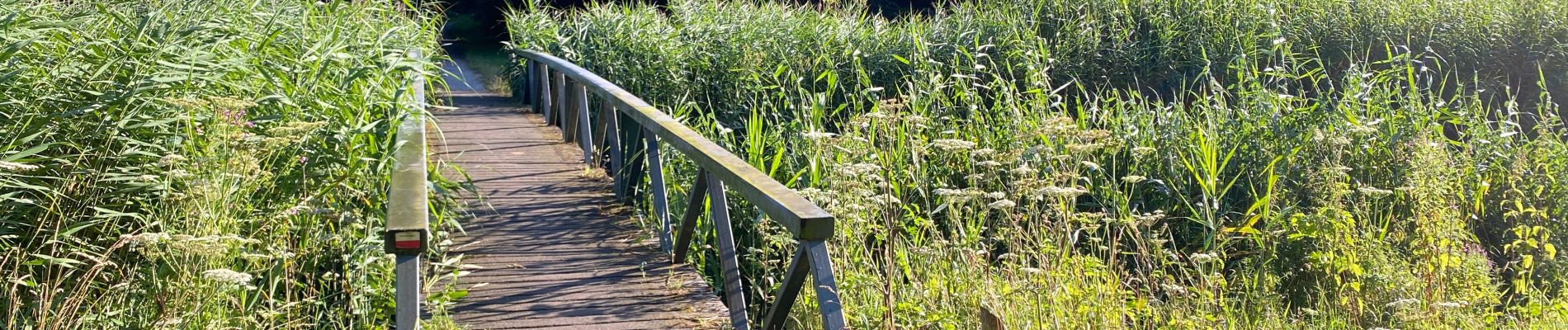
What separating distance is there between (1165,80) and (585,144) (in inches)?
190

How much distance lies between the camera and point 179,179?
3.55 metres

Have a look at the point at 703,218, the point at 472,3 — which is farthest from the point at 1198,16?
the point at 472,3

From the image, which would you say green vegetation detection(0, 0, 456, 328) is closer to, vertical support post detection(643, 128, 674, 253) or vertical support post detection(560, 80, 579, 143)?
vertical support post detection(643, 128, 674, 253)

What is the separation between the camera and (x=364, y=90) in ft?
15.8

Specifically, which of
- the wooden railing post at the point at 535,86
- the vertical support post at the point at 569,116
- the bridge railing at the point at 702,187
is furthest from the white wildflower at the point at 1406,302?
the wooden railing post at the point at 535,86

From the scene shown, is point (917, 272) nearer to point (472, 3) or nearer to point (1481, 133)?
point (1481, 133)

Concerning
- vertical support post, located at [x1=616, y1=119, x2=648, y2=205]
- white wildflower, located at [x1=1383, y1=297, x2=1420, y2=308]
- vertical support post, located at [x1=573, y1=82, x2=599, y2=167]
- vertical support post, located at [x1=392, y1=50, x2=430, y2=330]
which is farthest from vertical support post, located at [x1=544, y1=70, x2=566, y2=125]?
white wildflower, located at [x1=1383, y1=297, x2=1420, y2=308]

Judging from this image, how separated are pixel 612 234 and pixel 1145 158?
9.67ft

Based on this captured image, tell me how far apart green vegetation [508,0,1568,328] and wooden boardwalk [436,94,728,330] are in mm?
378

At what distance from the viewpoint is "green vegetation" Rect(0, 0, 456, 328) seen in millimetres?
3322

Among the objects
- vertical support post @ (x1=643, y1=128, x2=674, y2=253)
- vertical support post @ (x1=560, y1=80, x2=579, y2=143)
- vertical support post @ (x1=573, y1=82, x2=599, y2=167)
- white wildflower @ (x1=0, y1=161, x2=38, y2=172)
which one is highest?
white wildflower @ (x1=0, y1=161, x2=38, y2=172)

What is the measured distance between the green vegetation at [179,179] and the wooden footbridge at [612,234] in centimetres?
25

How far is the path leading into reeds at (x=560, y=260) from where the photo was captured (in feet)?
12.9

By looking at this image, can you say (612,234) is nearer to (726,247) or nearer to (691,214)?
(691,214)
